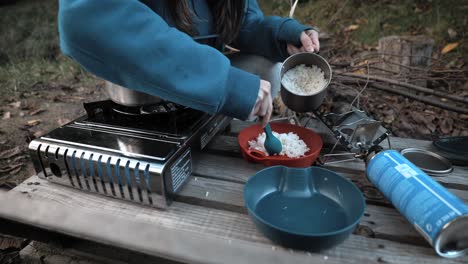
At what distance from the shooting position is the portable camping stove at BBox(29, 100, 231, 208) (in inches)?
36.3

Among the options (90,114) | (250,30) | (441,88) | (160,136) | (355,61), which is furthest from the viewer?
(355,61)

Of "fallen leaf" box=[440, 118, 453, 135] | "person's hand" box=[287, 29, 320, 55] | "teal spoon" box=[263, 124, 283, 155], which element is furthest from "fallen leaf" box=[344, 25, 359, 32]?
"teal spoon" box=[263, 124, 283, 155]

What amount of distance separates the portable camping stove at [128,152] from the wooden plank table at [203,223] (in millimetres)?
50

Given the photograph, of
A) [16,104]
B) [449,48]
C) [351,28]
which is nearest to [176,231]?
[16,104]

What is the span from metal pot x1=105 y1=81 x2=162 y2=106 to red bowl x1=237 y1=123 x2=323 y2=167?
36 centimetres

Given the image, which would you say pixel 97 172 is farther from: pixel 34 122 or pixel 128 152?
pixel 34 122

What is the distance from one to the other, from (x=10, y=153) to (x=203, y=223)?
1380 mm

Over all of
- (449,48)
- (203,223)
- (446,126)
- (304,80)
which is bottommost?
(446,126)

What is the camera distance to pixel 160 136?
104cm

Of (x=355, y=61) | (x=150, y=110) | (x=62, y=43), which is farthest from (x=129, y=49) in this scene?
(x=355, y=61)

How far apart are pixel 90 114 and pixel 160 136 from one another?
315 millimetres

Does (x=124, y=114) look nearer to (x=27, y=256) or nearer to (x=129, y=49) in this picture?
(x=129, y=49)

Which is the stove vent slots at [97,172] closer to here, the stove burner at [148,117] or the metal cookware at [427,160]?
the stove burner at [148,117]

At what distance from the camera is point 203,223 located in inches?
36.2
